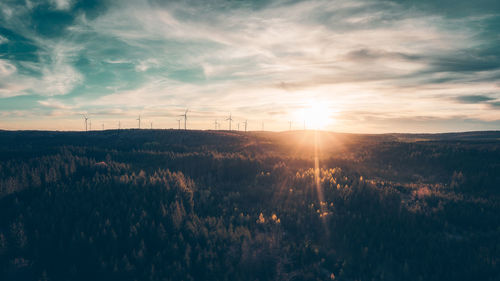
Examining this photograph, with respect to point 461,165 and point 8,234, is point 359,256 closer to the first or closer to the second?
point 8,234

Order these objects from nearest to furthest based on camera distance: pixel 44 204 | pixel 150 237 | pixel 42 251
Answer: pixel 42 251 < pixel 150 237 < pixel 44 204

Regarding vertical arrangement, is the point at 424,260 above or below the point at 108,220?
below

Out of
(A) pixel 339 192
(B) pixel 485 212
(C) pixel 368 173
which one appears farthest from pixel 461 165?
(A) pixel 339 192

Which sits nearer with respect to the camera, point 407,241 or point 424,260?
point 424,260

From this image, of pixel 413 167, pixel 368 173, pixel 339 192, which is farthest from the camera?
pixel 413 167

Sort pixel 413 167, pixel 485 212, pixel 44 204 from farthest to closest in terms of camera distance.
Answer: pixel 413 167
pixel 485 212
pixel 44 204

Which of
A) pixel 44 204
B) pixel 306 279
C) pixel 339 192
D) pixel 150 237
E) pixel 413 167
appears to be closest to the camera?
pixel 306 279

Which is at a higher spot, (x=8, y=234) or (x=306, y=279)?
(x=8, y=234)

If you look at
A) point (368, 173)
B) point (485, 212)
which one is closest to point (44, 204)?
point (485, 212)

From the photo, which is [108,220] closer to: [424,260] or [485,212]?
[424,260]
